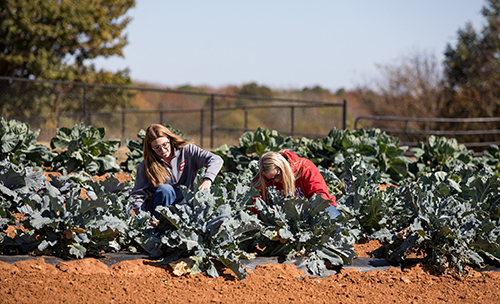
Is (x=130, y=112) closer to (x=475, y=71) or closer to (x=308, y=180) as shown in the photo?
(x=308, y=180)

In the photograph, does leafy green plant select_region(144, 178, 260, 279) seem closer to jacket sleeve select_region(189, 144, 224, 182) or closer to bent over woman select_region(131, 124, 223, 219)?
bent over woman select_region(131, 124, 223, 219)

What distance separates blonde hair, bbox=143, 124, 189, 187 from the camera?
3.54 metres

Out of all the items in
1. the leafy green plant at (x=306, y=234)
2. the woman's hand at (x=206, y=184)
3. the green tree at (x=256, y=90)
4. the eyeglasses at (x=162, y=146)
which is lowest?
the leafy green plant at (x=306, y=234)

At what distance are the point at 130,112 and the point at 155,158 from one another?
344 inches

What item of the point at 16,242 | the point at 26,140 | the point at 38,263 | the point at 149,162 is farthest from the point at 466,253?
the point at 26,140

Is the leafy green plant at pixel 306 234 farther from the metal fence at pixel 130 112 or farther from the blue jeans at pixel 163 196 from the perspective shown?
the metal fence at pixel 130 112

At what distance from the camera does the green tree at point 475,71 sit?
14.3 meters

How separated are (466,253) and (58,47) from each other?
1608cm

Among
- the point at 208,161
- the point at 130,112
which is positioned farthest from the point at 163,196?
the point at 130,112

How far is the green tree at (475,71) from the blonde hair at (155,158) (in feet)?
42.9

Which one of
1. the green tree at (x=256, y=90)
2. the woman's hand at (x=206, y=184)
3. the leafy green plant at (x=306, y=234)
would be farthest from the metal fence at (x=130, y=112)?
the leafy green plant at (x=306, y=234)

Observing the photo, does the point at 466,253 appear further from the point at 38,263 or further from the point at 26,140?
the point at 26,140

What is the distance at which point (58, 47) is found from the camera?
53.0 ft

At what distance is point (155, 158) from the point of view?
3645mm
